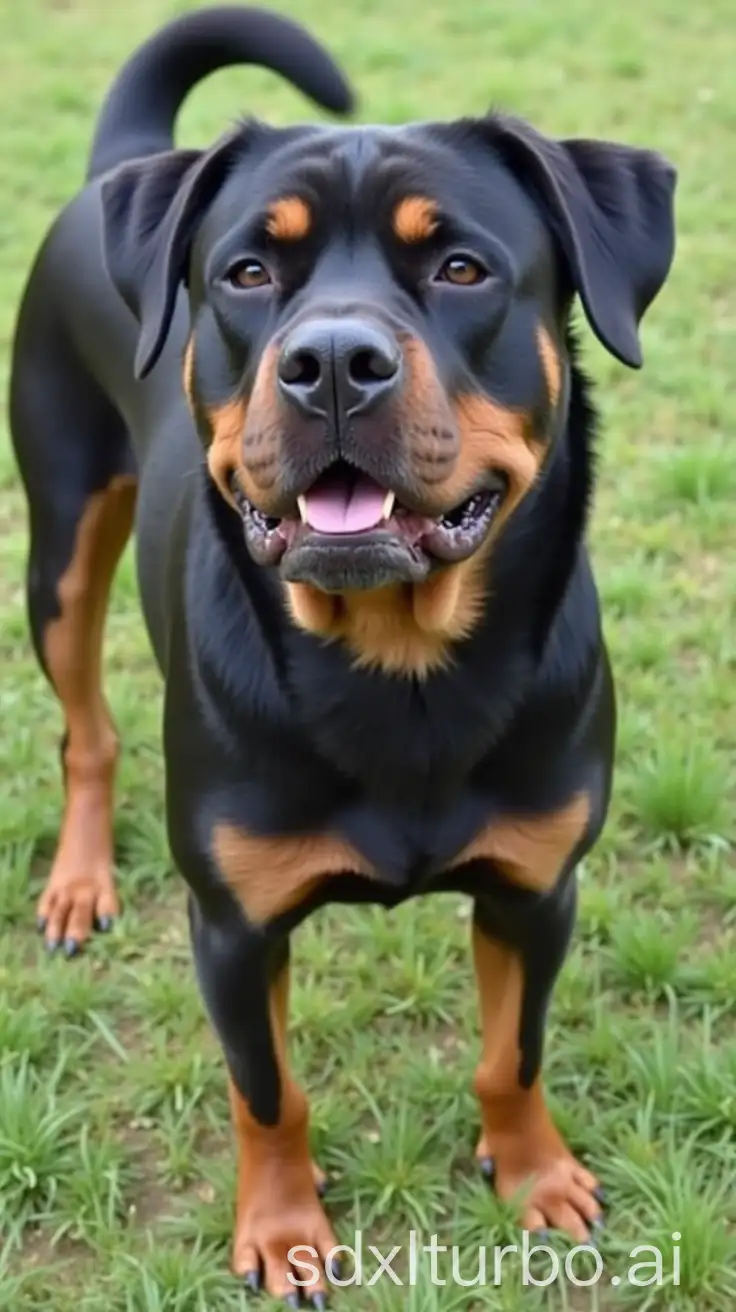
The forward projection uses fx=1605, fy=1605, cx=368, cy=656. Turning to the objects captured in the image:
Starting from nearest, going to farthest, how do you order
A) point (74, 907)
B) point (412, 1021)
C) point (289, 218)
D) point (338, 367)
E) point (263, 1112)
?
point (338, 367) → point (289, 218) → point (263, 1112) → point (412, 1021) → point (74, 907)

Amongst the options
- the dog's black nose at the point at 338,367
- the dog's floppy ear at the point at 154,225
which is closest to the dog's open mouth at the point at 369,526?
the dog's black nose at the point at 338,367

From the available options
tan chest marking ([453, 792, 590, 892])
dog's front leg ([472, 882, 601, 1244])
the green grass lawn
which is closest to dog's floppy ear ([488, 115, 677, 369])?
tan chest marking ([453, 792, 590, 892])

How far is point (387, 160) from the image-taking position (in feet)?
6.43

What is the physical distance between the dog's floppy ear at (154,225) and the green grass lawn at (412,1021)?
131 cm

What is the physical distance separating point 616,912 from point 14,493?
2.40 metres

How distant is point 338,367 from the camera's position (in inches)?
68.4

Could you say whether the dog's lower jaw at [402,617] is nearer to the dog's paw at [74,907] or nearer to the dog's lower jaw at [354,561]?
the dog's lower jaw at [354,561]

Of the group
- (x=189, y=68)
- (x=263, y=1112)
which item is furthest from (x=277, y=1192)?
Answer: (x=189, y=68)

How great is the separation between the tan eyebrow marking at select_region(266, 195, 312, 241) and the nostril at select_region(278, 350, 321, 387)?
10.2 inches

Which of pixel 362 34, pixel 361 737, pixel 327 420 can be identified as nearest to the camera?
pixel 327 420

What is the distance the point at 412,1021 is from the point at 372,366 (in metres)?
1.59

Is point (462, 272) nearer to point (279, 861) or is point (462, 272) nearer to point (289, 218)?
point (289, 218)

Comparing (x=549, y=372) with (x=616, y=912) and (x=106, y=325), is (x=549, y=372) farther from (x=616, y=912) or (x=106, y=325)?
(x=616, y=912)

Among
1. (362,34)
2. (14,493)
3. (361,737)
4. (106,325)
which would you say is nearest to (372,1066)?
(361,737)
